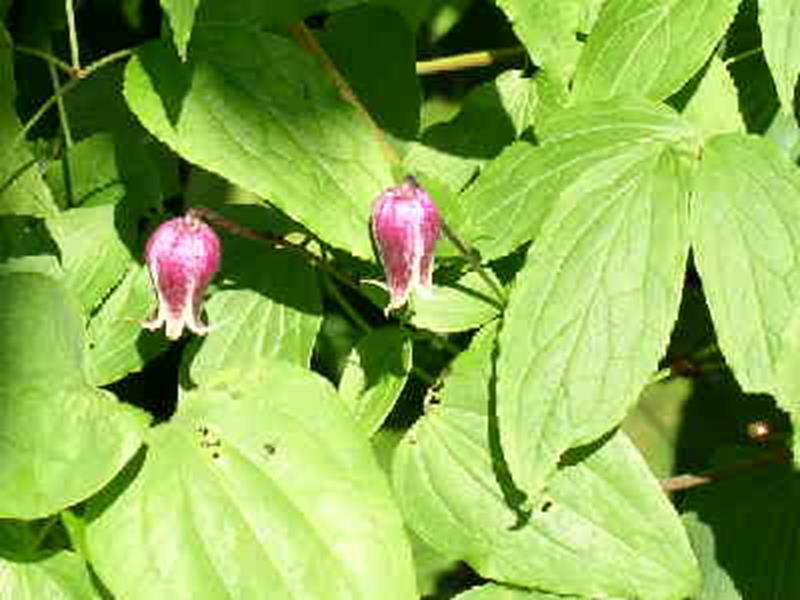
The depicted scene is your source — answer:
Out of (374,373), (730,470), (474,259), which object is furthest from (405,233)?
(730,470)

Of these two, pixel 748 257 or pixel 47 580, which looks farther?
pixel 47 580

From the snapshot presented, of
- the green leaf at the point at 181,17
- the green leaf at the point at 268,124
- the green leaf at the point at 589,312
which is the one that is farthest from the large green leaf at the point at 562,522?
the green leaf at the point at 181,17

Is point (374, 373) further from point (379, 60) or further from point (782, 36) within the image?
point (782, 36)

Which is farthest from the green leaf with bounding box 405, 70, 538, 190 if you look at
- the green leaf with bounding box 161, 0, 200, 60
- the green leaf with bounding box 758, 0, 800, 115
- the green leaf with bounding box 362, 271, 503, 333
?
the green leaf with bounding box 161, 0, 200, 60

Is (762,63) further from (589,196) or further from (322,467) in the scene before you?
(322,467)

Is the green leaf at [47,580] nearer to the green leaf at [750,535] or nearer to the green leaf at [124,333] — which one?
the green leaf at [124,333]

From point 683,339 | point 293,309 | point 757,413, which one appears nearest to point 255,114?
point 293,309
